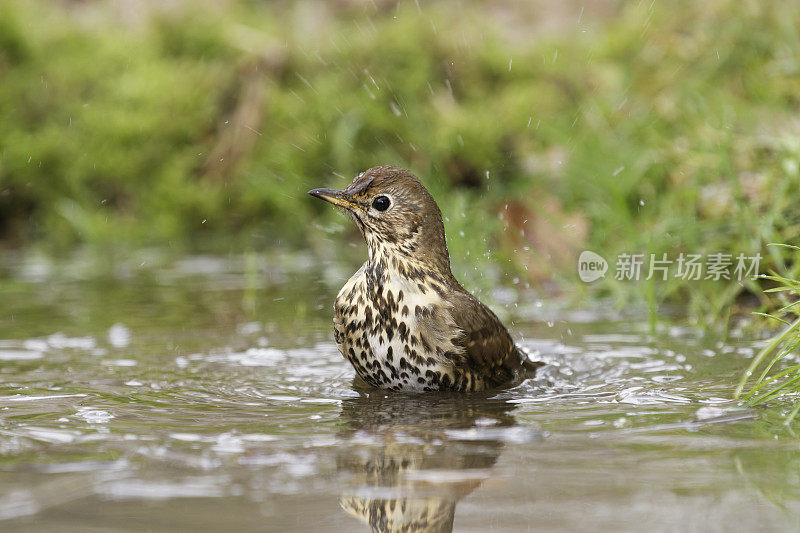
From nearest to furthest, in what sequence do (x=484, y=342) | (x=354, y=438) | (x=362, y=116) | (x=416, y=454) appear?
(x=416, y=454) < (x=354, y=438) < (x=484, y=342) < (x=362, y=116)

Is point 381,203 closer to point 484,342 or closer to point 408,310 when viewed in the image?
point 408,310

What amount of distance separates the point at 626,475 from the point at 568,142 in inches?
190

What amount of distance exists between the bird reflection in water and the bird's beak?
0.76 meters

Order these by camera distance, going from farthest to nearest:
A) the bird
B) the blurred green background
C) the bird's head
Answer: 1. the blurred green background
2. the bird's head
3. the bird

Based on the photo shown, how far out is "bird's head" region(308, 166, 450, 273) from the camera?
4359 millimetres

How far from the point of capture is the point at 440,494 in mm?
2711

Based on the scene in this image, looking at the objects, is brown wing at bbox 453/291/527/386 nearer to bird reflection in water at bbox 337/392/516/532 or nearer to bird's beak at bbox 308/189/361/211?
bird reflection in water at bbox 337/392/516/532

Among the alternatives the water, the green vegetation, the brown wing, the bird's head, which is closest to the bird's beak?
the bird's head

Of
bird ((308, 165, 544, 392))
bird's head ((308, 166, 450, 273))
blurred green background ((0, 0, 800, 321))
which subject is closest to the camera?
bird ((308, 165, 544, 392))

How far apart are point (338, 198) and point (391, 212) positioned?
22 centimetres

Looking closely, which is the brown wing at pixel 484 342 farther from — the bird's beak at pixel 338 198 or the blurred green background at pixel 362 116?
the blurred green background at pixel 362 116

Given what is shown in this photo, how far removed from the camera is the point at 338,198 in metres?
4.39

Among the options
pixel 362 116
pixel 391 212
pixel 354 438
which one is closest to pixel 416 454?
pixel 354 438

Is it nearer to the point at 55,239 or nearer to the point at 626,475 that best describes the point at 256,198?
the point at 55,239
